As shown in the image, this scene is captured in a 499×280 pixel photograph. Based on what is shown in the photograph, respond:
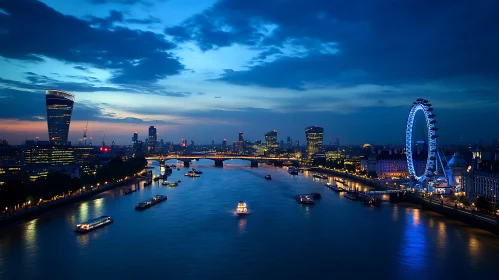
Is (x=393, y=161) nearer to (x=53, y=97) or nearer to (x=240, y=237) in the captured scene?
(x=240, y=237)

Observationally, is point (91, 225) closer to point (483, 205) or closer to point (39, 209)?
point (39, 209)

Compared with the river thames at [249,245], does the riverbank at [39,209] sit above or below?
above

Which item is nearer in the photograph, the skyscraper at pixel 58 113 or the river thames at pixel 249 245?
the river thames at pixel 249 245

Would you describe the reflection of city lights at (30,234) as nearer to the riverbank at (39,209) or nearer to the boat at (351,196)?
the riverbank at (39,209)

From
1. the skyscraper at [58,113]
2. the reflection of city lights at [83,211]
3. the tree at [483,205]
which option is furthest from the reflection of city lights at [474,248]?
the skyscraper at [58,113]

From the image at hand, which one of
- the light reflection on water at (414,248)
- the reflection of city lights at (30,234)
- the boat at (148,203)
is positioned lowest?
the light reflection on water at (414,248)

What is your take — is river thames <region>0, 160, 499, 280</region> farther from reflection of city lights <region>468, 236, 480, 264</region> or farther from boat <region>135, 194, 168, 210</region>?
boat <region>135, 194, 168, 210</region>
